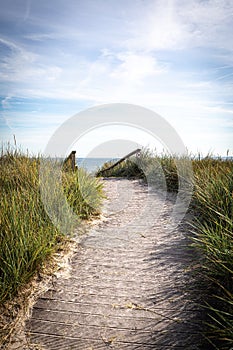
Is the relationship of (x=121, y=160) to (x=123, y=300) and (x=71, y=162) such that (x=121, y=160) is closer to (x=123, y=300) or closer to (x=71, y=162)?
(x=71, y=162)

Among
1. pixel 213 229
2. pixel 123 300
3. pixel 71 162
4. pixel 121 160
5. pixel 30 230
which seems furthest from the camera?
pixel 121 160

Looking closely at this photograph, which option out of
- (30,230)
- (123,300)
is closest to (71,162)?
(30,230)

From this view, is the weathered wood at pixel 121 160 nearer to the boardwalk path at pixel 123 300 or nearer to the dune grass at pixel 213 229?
the dune grass at pixel 213 229

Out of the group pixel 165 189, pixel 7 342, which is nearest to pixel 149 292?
pixel 7 342

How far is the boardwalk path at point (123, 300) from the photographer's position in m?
2.89

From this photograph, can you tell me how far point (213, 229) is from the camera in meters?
4.52

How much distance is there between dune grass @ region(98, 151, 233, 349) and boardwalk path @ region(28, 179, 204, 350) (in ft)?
0.69

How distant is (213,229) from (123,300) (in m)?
1.82

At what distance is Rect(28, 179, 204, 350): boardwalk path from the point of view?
289 centimetres

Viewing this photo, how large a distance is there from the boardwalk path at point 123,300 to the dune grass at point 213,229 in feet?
0.69

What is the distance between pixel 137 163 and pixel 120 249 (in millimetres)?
7720

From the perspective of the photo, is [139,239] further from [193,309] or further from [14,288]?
[14,288]

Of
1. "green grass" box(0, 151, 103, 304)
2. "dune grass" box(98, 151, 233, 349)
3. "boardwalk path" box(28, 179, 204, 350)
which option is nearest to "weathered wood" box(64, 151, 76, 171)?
"green grass" box(0, 151, 103, 304)

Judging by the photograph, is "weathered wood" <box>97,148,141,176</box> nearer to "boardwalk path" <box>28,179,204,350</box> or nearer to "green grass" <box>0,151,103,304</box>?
"green grass" <box>0,151,103,304</box>
